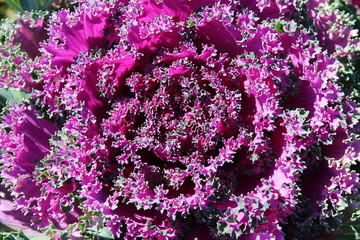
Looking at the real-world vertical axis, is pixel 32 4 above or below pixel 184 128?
above

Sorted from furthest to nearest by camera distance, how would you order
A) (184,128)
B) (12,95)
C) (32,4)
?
(32,4), (12,95), (184,128)

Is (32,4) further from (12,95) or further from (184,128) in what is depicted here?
(184,128)

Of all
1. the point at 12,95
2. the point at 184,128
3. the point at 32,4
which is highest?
the point at 32,4

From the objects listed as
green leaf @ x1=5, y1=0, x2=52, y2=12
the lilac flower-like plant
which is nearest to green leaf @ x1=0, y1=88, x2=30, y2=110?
the lilac flower-like plant

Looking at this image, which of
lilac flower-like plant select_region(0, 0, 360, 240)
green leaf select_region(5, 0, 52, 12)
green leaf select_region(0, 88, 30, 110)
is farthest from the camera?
green leaf select_region(5, 0, 52, 12)

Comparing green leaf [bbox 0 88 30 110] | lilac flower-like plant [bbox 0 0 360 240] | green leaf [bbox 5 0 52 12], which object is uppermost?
green leaf [bbox 5 0 52 12]

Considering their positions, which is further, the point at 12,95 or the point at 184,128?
the point at 12,95

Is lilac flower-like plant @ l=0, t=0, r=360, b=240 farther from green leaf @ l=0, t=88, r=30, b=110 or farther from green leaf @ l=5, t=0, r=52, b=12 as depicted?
green leaf @ l=5, t=0, r=52, b=12

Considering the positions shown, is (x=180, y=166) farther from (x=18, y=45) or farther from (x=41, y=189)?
(x=18, y=45)

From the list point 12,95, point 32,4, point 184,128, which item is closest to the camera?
point 184,128

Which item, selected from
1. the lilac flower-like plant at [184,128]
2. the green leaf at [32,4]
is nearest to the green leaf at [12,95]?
the lilac flower-like plant at [184,128]

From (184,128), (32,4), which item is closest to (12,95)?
(32,4)
